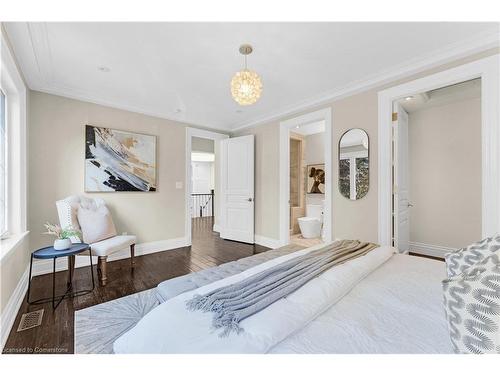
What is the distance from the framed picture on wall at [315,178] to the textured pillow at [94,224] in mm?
4297

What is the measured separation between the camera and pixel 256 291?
108cm

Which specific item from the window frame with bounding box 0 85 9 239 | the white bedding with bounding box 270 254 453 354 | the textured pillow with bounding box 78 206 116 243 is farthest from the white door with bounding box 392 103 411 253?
the window frame with bounding box 0 85 9 239

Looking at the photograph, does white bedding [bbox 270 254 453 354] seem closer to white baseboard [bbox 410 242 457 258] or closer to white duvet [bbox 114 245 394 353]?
white duvet [bbox 114 245 394 353]

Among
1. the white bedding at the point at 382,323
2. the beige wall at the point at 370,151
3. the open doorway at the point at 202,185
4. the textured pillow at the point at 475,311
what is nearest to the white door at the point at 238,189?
the beige wall at the point at 370,151

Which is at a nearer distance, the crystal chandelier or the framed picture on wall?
the crystal chandelier

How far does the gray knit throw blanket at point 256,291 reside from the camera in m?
0.90

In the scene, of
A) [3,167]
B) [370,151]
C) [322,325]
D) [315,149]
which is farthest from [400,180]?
[3,167]

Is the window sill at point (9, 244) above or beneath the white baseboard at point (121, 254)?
above

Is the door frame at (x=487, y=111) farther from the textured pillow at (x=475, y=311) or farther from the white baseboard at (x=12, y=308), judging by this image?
the white baseboard at (x=12, y=308)

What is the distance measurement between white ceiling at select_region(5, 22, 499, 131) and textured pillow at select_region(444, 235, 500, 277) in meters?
1.77

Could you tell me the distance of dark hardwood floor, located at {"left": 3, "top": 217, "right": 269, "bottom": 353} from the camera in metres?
1.56
